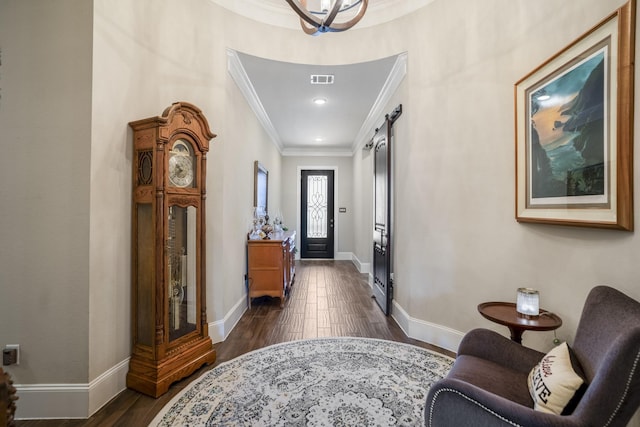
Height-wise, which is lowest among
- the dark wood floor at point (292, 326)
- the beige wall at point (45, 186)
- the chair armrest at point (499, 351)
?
the dark wood floor at point (292, 326)

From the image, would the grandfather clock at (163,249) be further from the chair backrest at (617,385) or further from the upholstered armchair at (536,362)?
the chair backrest at (617,385)

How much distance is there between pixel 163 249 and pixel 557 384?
7.13 ft

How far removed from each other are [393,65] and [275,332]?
3074 millimetres

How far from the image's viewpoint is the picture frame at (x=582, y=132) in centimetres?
131

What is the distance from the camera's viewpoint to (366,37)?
10.1 ft

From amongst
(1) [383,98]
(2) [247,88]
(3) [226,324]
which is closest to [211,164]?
(2) [247,88]

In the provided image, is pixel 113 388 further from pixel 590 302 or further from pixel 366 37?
pixel 366 37

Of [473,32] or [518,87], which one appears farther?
[473,32]

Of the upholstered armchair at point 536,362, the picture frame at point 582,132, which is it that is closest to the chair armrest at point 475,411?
the upholstered armchair at point 536,362

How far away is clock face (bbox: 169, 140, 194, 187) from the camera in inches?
82.7

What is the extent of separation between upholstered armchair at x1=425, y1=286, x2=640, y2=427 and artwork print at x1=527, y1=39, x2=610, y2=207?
578 mm

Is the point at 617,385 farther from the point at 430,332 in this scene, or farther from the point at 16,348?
the point at 16,348

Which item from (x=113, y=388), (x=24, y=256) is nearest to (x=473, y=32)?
(x=24, y=256)

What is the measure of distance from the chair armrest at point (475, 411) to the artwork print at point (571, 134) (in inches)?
42.0
